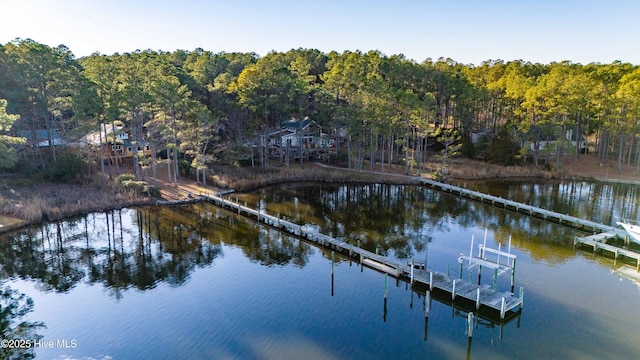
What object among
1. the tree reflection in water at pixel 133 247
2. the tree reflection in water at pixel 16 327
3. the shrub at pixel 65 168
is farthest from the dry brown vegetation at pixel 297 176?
the tree reflection in water at pixel 16 327

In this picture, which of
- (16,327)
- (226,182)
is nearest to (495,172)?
(226,182)

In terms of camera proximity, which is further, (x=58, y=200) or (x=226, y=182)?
(x=226, y=182)

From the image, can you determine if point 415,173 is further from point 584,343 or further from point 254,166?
point 584,343

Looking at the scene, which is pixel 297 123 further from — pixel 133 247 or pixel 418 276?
pixel 418 276

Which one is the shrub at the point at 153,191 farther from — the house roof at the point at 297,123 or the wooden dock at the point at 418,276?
the house roof at the point at 297,123

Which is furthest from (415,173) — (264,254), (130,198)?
(130,198)

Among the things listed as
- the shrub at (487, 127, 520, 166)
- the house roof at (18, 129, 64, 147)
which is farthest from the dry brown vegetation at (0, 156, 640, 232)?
the house roof at (18, 129, 64, 147)
